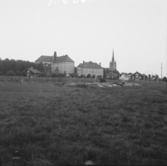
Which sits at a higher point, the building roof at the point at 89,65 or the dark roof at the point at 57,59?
the dark roof at the point at 57,59

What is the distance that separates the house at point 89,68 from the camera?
10556cm

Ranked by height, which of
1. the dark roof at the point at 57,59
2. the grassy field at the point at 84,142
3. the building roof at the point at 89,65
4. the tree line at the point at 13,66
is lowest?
the grassy field at the point at 84,142

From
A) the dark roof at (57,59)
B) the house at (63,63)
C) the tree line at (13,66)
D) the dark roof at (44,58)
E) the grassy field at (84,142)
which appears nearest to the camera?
the grassy field at (84,142)

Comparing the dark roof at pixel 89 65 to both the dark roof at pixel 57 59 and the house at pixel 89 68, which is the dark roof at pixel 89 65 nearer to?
the house at pixel 89 68

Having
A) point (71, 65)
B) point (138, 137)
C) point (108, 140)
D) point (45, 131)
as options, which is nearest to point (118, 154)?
point (108, 140)

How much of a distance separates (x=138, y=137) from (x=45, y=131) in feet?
7.93

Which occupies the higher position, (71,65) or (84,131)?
(71,65)

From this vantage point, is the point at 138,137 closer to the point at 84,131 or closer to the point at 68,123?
the point at 84,131

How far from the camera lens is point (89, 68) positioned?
351 ft

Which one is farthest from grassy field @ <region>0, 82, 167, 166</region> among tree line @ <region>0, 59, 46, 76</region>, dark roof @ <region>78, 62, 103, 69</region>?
dark roof @ <region>78, 62, 103, 69</region>

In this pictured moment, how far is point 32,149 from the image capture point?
3.29m

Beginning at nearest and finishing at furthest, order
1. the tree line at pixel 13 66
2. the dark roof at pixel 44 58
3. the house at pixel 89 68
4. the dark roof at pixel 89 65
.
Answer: the tree line at pixel 13 66 < the dark roof at pixel 89 65 < the house at pixel 89 68 < the dark roof at pixel 44 58

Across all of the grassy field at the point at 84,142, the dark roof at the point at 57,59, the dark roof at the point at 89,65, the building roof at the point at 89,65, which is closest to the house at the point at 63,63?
the dark roof at the point at 57,59

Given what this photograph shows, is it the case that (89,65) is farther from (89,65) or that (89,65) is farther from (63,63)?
(63,63)
